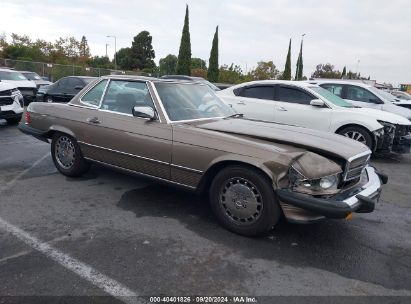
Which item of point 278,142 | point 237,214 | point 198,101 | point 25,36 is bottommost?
point 237,214

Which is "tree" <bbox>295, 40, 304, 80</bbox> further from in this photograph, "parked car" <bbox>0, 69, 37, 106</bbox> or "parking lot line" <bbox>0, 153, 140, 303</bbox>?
"parking lot line" <bbox>0, 153, 140, 303</bbox>

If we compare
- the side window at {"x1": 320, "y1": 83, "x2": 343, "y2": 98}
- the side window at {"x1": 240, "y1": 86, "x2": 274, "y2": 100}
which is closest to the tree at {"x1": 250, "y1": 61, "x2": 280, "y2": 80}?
the side window at {"x1": 320, "y1": 83, "x2": 343, "y2": 98}

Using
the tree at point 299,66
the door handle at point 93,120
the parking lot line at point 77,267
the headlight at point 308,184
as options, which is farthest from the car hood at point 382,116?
the tree at point 299,66

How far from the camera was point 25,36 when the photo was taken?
56156 mm

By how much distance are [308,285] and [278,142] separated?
1.48 m

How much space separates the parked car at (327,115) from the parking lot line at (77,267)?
5.87m

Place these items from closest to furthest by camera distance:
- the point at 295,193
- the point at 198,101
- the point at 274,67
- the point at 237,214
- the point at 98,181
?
1. the point at 295,193
2. the point at 237,214
3. the point at 198,101
4. the point at 98,181
5. the point at 274,67

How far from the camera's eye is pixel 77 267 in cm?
312

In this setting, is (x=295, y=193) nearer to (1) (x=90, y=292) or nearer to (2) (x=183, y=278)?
(2) (x=183, y=278)

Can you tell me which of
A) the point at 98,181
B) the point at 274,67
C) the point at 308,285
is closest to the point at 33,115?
the point at 98,181

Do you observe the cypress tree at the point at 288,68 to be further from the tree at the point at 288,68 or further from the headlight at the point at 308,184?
the headlight at the point at 308,184

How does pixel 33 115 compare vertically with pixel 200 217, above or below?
above

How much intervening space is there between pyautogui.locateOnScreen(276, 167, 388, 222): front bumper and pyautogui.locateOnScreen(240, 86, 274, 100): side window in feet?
16.6

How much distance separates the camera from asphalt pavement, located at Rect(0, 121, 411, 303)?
292 centimetres
